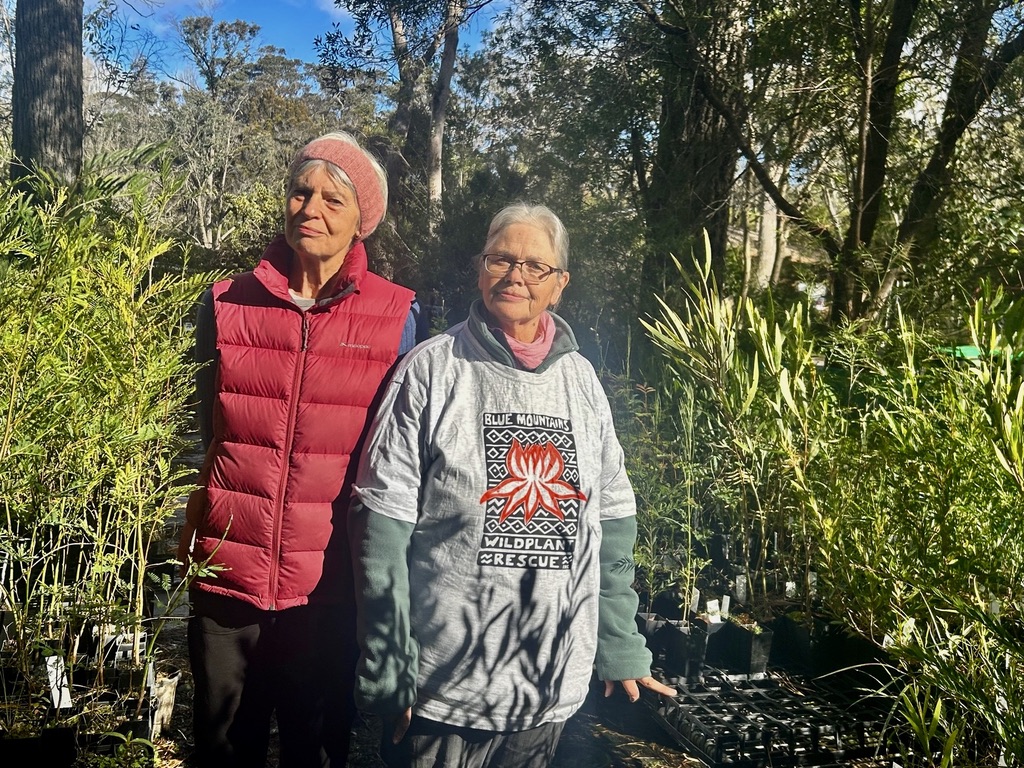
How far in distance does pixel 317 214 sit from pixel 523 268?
43 centimetres

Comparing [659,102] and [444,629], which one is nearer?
[444,629]

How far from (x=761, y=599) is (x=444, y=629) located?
207cm

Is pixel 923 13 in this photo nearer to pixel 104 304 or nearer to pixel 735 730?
pixel 735 730

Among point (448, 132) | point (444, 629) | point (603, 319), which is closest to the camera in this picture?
point (444, 629)

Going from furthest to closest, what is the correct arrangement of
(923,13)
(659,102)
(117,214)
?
(659,102) < (923,13) < (117,214)

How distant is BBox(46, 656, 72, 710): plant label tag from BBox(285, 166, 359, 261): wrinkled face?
1.16 metres

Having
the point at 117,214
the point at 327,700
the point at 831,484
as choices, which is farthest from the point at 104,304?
the point at 831,484

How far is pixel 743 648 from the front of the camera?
3.05 meters

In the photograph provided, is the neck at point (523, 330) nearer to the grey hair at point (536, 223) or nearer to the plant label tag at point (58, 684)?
the grey hair at point (536, 223)

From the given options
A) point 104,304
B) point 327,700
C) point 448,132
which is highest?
point 448,132

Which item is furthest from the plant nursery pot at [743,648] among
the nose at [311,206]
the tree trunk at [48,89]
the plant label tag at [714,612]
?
the tree trunk at [48,89]

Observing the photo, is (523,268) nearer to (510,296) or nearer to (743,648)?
(510,296)

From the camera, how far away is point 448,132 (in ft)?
42.8

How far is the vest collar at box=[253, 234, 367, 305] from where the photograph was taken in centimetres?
173
